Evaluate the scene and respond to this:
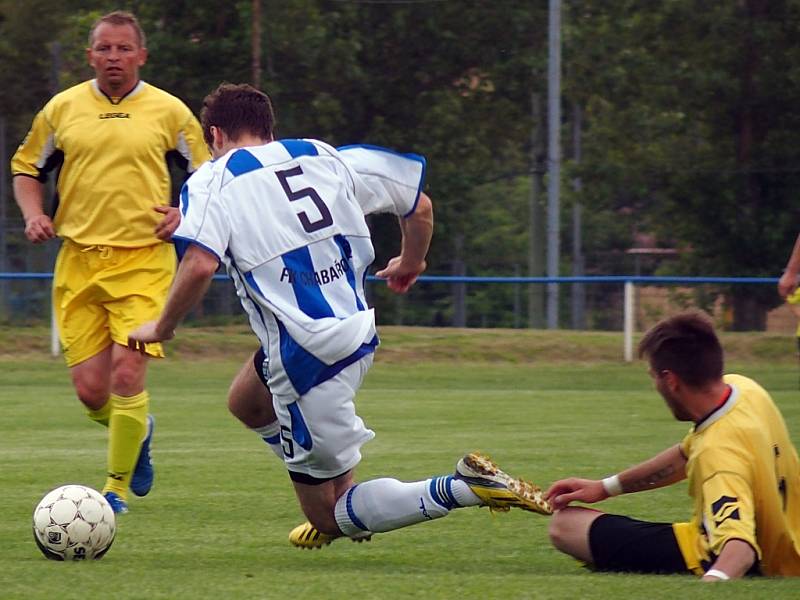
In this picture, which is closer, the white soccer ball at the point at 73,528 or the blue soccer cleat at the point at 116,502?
the white soccer ball at the point at 73,528

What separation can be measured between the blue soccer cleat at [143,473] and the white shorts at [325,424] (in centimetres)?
177

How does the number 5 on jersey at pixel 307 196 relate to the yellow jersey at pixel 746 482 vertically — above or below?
above

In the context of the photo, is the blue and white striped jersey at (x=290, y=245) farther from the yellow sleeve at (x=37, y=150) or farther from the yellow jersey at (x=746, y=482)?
the yellow sleeve at (x=37, y=150)

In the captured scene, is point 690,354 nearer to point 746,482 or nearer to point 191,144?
point 746,482

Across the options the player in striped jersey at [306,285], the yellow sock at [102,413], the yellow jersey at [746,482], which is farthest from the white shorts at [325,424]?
the yellow sock at [102,413]

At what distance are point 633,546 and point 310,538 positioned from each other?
1297 mm

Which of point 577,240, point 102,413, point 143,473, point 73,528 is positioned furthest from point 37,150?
point 577,240

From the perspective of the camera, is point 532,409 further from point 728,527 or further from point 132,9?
point 132,9

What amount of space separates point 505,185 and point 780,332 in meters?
13.5

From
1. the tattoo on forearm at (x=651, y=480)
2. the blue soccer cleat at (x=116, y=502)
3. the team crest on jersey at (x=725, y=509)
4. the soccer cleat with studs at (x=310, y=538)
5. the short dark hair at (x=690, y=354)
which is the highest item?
A: the short dark hair at (x=690, y=354)

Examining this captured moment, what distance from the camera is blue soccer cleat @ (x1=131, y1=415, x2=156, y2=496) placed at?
7207 millimetres

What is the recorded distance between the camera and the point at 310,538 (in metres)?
5.96

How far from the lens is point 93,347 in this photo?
719 centimetres

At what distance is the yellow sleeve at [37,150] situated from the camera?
7277 millimetres
